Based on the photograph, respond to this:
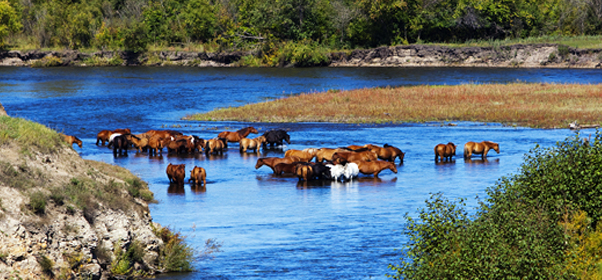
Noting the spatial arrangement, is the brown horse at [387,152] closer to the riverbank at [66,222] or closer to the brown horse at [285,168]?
the brown horse at [285,168]

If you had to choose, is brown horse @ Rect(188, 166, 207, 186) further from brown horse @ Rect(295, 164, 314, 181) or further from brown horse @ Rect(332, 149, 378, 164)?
brown horse @ Rect(332, 149, 378, 164)

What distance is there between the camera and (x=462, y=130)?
33500 mm

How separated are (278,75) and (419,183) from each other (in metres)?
65.9

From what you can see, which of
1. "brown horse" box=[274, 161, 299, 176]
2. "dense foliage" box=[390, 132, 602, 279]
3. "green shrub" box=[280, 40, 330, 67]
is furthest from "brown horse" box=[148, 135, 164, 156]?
"green shrub" box=[280, 40, 330, 67]

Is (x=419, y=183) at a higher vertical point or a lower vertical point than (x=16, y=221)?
lower

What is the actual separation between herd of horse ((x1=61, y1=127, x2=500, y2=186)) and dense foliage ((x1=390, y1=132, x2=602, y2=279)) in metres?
10.4

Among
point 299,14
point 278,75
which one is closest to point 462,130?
point 278,75

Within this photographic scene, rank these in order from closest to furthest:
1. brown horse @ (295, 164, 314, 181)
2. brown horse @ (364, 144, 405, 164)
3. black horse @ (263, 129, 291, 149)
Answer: brown horse @ (295, 164, 314, 181), brown horse @ (364, 144, 405, 164), black horse @ (263, 129, 291, 149)

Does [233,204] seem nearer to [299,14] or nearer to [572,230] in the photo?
[572,230]

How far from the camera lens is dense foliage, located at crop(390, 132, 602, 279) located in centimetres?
892

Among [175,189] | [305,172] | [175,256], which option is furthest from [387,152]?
[175,256]

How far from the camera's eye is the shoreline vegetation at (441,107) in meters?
37.2

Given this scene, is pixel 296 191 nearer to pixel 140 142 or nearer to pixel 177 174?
pixel 177 174

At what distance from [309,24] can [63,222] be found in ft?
339
